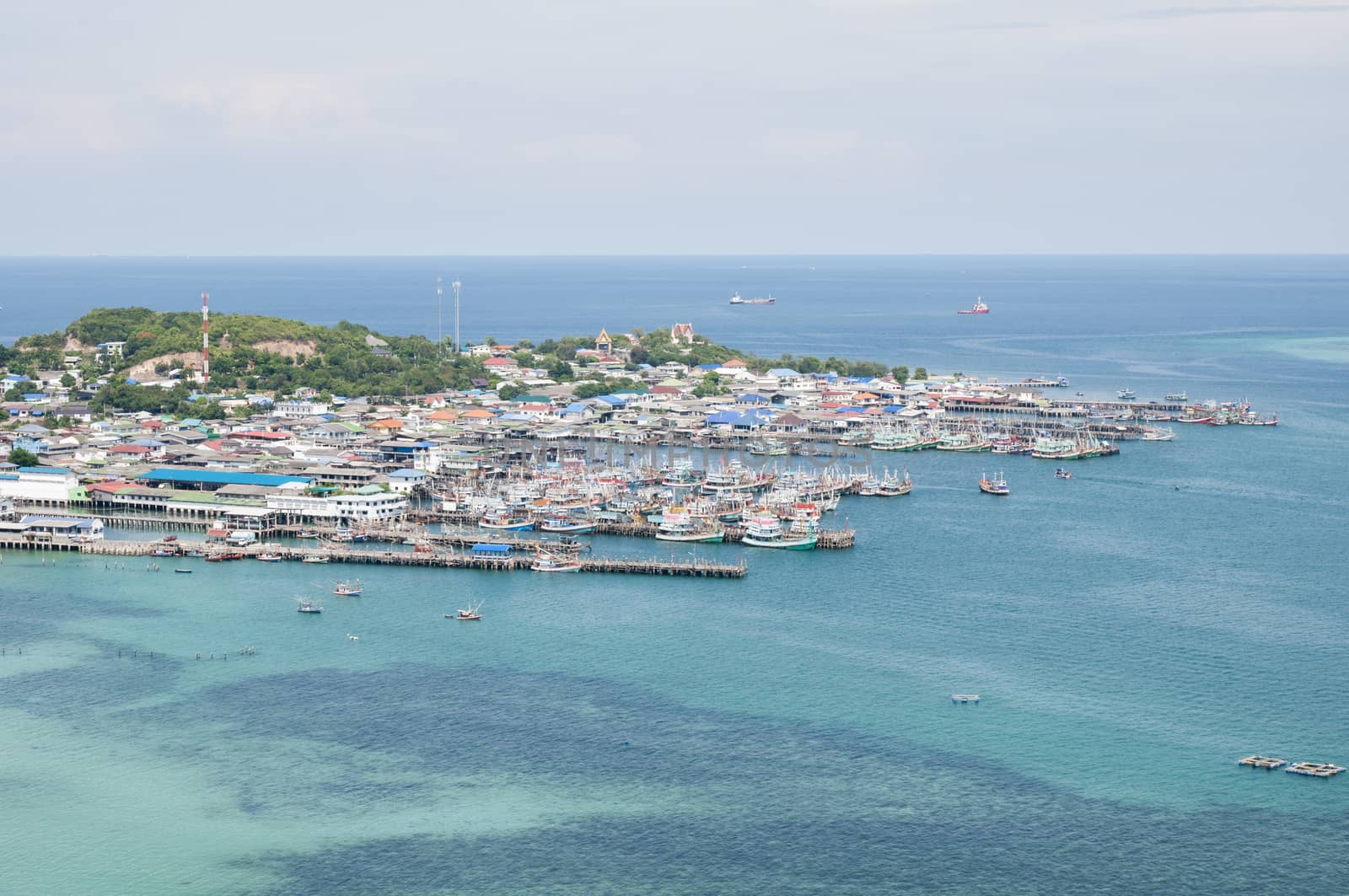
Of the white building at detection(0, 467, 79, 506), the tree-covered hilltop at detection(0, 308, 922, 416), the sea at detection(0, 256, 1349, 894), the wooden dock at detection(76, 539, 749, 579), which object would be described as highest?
the tree-covered hilltop at detection(0, 308, 922, 416)

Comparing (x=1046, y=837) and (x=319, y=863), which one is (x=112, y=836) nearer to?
(x=319, y=863)

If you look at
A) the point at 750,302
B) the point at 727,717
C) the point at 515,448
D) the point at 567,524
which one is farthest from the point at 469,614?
the point at 750,302

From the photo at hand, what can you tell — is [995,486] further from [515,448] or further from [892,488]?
[515,448]

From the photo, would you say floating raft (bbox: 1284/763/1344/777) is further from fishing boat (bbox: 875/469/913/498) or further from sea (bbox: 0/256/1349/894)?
fishing boat (bbox: 875/469/913/498)

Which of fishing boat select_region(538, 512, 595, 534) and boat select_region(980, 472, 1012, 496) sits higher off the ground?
boat select_region(980, 472, 1012, 496)

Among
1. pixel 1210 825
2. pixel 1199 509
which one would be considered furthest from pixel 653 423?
pixel 1210 825

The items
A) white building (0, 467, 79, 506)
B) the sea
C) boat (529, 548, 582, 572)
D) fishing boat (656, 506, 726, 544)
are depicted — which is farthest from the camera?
white building (0, 467, 79, 506)

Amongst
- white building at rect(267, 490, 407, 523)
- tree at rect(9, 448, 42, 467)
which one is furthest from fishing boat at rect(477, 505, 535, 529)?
tree at rect(9, 448, 42, 467)
